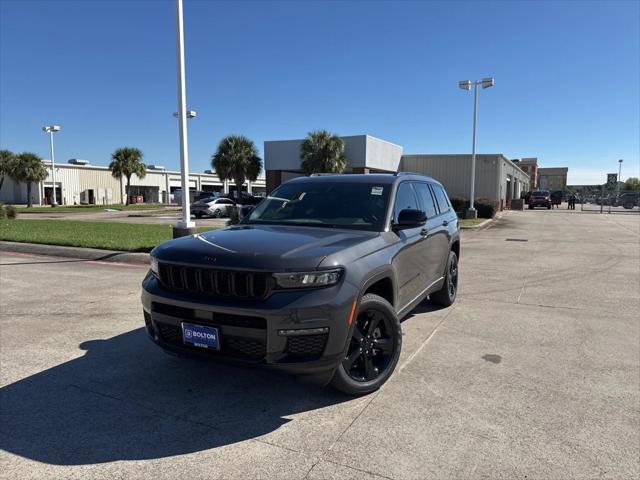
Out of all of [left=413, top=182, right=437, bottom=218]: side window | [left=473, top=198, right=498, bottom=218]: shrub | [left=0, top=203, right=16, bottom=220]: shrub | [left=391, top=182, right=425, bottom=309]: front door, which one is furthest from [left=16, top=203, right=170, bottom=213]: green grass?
[left=391, top=182, right=425, bottom=309]: front door

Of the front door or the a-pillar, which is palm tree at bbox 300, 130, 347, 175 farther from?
the front door

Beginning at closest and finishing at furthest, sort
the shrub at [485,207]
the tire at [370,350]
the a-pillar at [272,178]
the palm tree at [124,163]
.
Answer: the tire at [370,350]
the shrub at [485,207]
the a-pillar at [272,178]
the palm tree at [124,163]

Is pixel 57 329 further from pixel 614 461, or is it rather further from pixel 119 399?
pixel 614 461

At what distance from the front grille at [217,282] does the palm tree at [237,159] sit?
133 ft

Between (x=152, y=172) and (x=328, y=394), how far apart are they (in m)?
77.3

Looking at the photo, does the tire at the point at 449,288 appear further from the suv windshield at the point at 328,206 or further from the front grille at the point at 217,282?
the front grille at the point at 217,282

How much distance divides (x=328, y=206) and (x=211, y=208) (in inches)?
1007

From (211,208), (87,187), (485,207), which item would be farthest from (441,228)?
(87,187)

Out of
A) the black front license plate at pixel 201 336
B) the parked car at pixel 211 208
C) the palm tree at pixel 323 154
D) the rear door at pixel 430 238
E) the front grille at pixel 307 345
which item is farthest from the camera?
the palm tree at pixel 323 154

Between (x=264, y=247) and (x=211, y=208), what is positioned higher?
(x=264, y=247)

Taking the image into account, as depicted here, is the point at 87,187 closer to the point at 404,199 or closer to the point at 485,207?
the point at 485,207

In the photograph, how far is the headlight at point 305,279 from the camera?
313 cm

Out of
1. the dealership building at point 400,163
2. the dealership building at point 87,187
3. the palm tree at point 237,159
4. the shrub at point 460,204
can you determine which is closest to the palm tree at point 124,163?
the dealership building at point 87,187

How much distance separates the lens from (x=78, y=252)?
1094 cm
